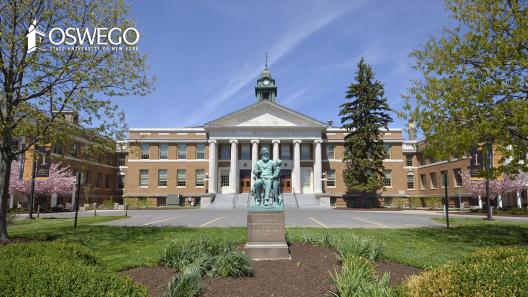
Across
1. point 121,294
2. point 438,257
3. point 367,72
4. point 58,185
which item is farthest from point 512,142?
point 58,185

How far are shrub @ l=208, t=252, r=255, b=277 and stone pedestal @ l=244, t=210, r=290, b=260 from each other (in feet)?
5.44

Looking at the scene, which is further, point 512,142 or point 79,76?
point 79,76

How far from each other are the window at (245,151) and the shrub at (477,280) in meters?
47.9

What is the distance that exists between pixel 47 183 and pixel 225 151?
74.0 feet

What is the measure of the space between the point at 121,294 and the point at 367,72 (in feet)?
148

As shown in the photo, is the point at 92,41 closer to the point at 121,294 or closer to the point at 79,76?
the point at 79,76

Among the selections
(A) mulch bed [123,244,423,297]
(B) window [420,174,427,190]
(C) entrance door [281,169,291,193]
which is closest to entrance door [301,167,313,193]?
(C) entrance door [281,169,291,193]

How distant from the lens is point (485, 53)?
43.9 ft

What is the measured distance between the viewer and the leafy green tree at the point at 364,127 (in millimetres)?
43625

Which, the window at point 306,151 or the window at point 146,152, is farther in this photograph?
the window at point 146,152

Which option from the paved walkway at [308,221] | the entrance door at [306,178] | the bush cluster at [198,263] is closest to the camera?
the bush cluster at [198,263]

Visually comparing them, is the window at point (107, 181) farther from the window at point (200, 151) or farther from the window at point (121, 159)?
the window at point (200, 151)

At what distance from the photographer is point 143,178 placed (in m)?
53.9

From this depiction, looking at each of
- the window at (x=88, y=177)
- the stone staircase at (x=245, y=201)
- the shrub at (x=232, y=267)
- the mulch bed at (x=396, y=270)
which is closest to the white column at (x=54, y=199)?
the window at (x=88, y=177)
